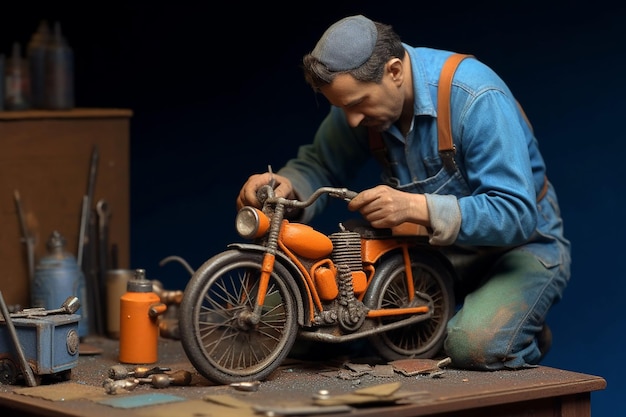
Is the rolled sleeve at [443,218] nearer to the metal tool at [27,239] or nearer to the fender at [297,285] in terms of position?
the fender at [297,285]

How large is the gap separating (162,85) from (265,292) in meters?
2.31

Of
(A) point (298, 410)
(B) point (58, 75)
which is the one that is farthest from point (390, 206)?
(B) point (58, 75)

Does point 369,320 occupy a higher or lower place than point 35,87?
lower

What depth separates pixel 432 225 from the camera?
12.7 ft

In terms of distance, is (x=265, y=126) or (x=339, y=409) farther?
(x=265, y=126)

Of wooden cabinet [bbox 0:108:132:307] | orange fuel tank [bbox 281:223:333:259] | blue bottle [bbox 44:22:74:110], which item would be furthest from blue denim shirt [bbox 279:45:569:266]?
blue bottle [bbox 44:22:74:110]

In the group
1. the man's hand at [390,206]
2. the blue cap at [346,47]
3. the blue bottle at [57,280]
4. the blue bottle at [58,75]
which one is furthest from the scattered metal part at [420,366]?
the blue bottle at [58,75]

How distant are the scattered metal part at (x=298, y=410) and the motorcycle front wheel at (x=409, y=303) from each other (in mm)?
733

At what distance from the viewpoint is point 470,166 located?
403cm

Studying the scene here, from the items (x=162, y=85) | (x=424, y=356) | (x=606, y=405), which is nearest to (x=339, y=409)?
(x=424, y=356)

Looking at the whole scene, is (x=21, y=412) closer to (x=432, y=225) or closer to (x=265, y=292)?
(x=265, y=292)

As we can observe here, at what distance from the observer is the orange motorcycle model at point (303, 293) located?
12.2 feet

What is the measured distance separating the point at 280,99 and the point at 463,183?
1563 millimetres

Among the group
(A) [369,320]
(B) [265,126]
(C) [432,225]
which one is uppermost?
(B) [265,126]
